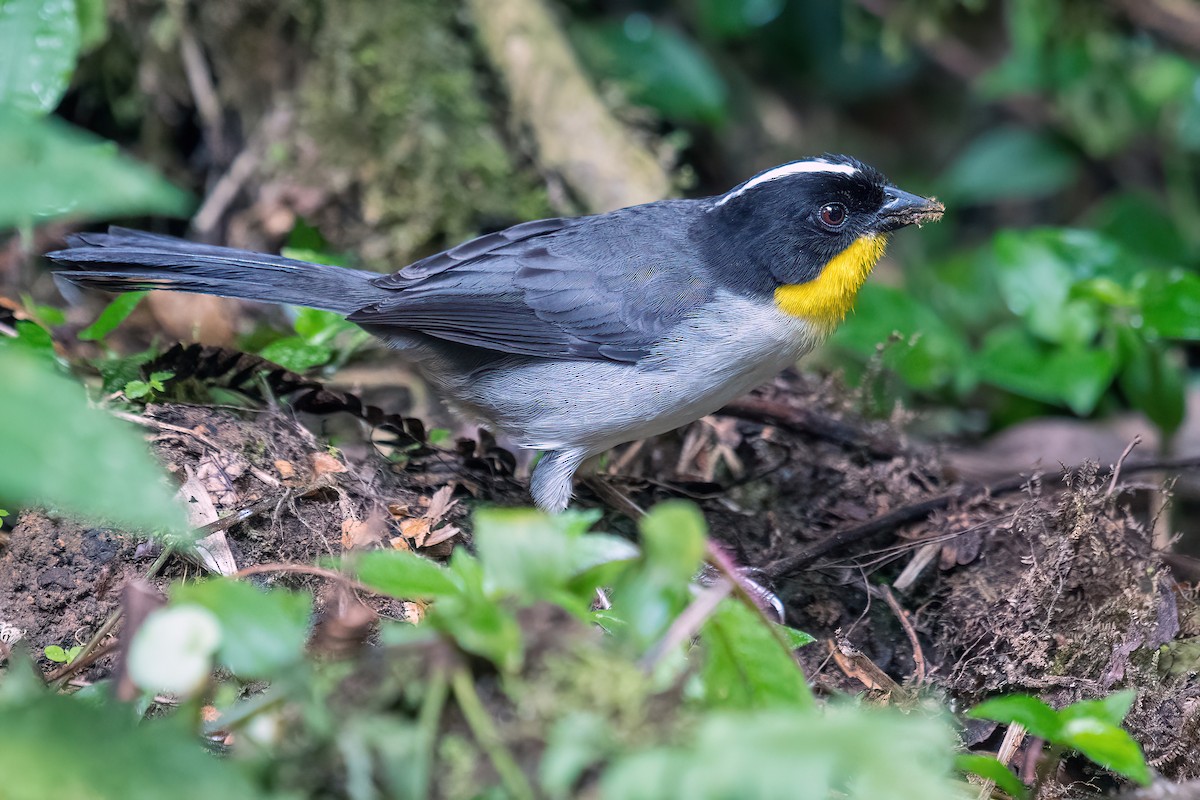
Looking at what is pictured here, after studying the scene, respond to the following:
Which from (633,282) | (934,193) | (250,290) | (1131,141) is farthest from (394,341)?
(1131,141)

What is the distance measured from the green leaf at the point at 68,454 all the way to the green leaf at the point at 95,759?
0.34 metres

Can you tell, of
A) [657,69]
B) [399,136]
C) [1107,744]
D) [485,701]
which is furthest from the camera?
[657,69]

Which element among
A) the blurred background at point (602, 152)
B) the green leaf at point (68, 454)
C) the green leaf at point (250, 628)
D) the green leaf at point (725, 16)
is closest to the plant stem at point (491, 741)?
the green leaf at point (250, 628)

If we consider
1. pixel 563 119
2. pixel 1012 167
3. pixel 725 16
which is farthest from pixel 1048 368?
pixel 725 16

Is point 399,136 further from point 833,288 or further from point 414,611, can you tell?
point 414,611

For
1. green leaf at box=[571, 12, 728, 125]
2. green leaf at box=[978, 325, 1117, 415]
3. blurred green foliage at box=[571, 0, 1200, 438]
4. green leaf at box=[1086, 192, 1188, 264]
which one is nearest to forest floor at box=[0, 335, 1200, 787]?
green leaf at box=[978, 325, 1117, 415]

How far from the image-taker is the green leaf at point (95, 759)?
5.01 ft

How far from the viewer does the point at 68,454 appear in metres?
1.50

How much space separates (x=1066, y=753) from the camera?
299 cm

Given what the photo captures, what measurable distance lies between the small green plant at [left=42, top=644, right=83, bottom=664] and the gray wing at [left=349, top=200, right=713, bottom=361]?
161cm

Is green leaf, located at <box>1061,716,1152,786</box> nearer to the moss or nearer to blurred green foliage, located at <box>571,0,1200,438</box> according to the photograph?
blurred green foliage, located at <box>571,0,1200,438</box>

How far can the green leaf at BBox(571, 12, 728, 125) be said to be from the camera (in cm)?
658

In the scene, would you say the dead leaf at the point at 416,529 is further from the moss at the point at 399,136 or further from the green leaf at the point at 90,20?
the green leaf at the point at 90,20

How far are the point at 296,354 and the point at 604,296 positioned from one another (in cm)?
125
